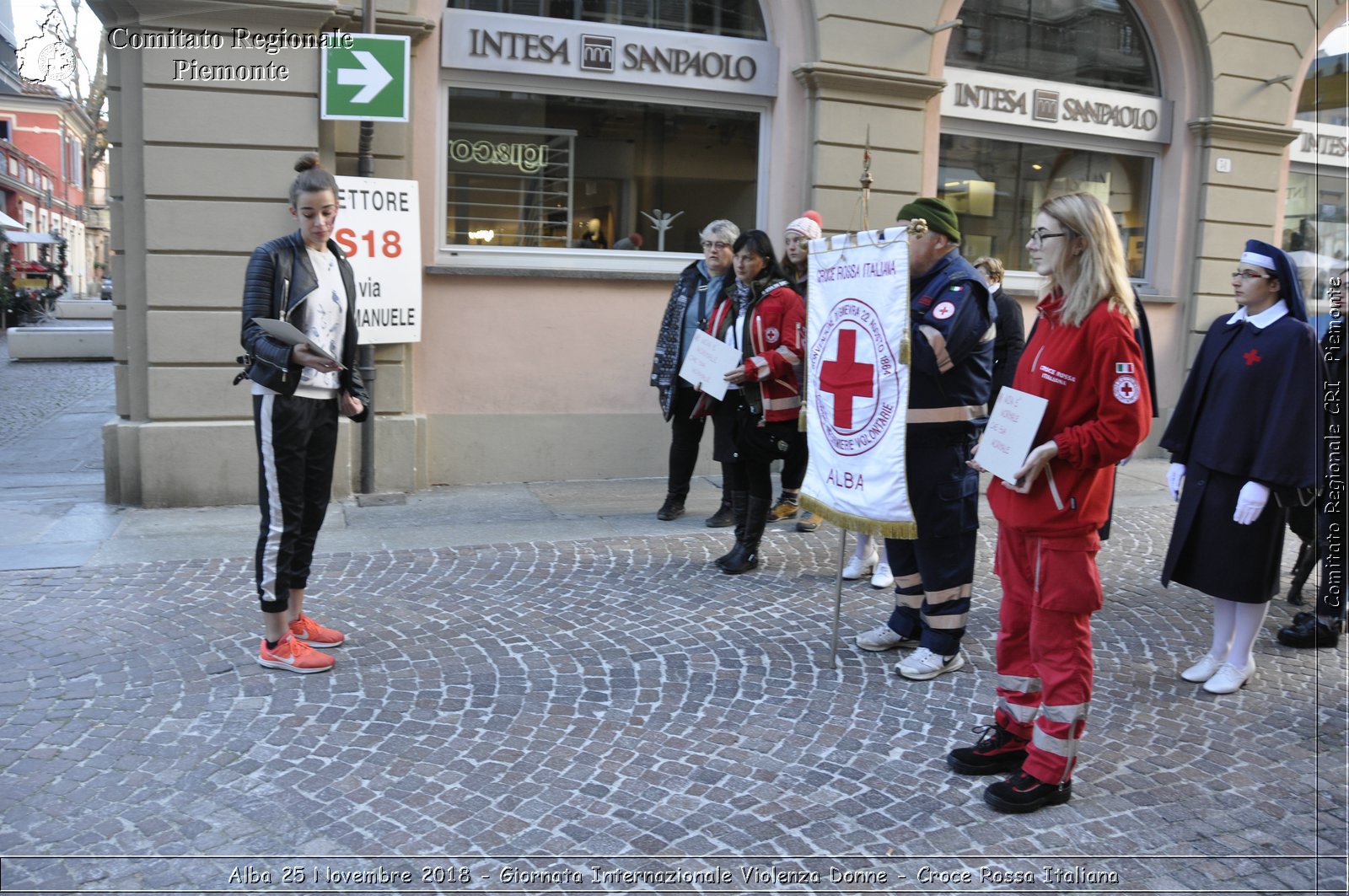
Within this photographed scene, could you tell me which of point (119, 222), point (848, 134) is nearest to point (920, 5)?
point (848, 134)

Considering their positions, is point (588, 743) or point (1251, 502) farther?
Result: point (1251, 502)

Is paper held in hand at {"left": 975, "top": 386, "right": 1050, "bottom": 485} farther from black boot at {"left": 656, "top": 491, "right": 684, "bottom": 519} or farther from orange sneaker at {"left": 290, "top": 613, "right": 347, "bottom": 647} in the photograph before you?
black boot at {"left": 656, "top": 491, "right": 684, "bottom": 519}

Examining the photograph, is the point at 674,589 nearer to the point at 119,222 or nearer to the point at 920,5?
the point at 119,222

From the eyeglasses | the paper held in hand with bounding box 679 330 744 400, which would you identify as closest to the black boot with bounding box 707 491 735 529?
the paper held in hand with bounding box 679 330 744 400

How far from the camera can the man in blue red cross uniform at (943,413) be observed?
451 cm

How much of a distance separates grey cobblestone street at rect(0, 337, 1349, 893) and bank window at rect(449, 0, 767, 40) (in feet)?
15.4

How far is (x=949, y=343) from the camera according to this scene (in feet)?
14.7

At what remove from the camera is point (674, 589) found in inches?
240

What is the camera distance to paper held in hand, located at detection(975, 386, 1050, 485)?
141 inches

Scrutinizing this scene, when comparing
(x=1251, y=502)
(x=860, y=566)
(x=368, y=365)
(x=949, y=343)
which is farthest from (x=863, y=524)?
(x=368, y=365)

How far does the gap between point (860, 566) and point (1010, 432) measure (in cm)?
294

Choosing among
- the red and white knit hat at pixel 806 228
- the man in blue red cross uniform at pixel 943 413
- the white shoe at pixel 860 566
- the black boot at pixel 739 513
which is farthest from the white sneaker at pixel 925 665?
→ the red and white knit hat at pixel 806 228

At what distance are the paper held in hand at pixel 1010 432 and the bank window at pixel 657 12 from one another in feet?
21.2

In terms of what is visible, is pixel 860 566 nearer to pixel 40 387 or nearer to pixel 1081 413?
pixel 1081 413
